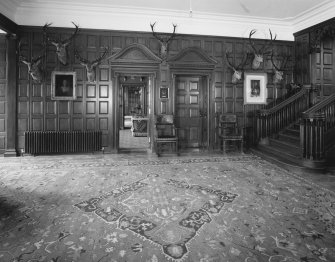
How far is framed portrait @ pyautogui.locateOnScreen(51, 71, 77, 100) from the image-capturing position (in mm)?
7457

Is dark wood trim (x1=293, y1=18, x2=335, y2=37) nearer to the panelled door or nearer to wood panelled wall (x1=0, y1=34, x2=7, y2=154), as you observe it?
the panelled door

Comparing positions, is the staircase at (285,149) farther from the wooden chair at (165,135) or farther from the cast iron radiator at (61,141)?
the cast iron radiator at (61,141)

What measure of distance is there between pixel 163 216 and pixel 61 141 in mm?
5492

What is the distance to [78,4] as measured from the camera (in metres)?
7.29

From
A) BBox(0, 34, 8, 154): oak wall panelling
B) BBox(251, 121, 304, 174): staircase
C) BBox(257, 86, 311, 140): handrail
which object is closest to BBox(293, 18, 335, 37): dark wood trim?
BBox(257, 86, 311, 140): handrail

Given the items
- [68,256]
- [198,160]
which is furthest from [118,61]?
[68,256]

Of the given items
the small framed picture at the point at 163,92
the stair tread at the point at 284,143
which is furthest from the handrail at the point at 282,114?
the small framed picture at the point at 163,92

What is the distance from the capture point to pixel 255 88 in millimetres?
8586

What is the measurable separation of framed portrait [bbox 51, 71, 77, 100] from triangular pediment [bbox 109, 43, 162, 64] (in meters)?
1.46

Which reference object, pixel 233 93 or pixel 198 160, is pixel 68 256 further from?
pixel 233 93

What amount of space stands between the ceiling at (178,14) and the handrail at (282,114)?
8.56 ft

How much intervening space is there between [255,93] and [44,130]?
7478 millimetres

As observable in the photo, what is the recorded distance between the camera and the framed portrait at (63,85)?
746 cm

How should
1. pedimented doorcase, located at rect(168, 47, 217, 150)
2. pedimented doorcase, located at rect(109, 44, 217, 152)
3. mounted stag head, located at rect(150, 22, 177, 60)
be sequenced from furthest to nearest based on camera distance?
pedimented doorcase, located at rect(168, 47, 217, 150) < pedimented doorcase, located at rect(109, 44, 217, 152) < mounted stag head, located at rect(150, 22, 177, 60)
